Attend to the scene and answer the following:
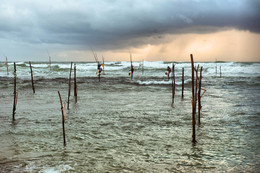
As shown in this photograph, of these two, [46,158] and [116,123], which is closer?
[46,158]

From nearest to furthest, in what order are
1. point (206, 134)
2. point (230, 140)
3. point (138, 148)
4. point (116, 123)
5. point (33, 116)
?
point (138, 148) → point (230, 140) → point (206, 134) → point (116, 123) → point (33, 116)

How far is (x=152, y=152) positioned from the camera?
4.71 meters

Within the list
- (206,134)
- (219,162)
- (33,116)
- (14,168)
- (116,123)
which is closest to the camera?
(14,168)

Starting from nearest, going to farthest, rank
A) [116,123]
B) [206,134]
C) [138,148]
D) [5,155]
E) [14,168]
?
[14,168]
[5,155]
[138,148]
[206,134]
[116,123]

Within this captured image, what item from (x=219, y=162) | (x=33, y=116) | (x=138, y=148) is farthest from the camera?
(x=33, y=116)

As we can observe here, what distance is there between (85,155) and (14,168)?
1193 mm

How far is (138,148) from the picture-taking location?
4941 millimetres

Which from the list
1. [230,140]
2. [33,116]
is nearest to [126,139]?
[230,140]

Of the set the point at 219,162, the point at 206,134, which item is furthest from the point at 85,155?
the point at 206,134

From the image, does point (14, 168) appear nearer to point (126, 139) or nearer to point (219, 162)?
point (126, 139)

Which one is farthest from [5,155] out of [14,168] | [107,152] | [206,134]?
[206,134]

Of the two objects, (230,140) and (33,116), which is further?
(33,116)

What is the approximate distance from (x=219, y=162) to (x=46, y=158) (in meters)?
3.00

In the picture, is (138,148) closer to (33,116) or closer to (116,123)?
(116,123)
